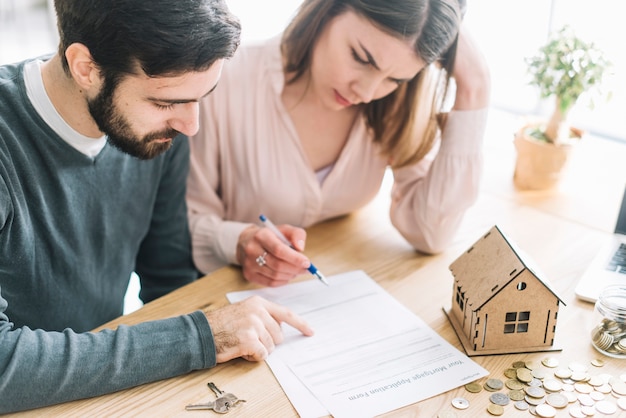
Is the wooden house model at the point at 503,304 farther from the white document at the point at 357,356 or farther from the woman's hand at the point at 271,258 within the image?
the woman's hand at the point at 271,258

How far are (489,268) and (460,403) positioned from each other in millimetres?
237

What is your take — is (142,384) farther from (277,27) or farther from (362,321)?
(277,27)

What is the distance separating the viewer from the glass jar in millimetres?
1104

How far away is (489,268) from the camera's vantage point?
44.7 inches

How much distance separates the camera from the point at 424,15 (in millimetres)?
1251

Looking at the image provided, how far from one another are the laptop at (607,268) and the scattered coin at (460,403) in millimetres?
399

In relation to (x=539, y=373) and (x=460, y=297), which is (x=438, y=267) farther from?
(x=539, y=373)

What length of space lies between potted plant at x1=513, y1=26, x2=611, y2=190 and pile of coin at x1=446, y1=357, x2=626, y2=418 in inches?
28.0

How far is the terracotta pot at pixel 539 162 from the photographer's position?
66.6 inches

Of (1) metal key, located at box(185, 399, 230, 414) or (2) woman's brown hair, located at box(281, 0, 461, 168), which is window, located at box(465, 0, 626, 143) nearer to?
(2) woman's brown hair, located at box(281, 0, 461, 168)

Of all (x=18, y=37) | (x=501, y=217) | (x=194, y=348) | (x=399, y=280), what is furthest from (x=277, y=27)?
(x=194, y=348)

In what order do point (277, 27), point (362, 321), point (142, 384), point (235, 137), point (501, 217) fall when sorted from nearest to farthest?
point (142, 384), point (362, 321), point (235, 137), point (501, 217), point (277, 27)

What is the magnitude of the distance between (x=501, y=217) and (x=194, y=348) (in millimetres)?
877

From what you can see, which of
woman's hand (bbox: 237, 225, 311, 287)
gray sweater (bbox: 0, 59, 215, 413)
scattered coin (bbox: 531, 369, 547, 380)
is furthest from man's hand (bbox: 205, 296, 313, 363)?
scattered coin (bbox: 531, 369, 547, 380)
